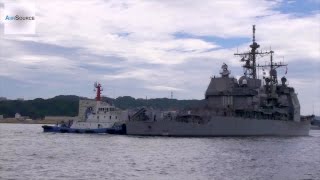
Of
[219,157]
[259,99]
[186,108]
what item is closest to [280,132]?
[259,99]

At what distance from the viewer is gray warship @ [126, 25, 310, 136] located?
62.2 meters

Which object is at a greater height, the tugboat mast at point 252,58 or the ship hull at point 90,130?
the tugboat mast at point 252,58

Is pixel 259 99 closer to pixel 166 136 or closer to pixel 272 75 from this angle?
pixel 272 75

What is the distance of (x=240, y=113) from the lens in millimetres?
68750

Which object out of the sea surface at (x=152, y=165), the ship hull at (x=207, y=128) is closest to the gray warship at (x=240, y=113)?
Answer: the ship hull at (x=207, y=128)

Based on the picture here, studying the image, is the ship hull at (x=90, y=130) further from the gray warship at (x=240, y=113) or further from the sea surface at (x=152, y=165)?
the sea surface at (x=152, y=165)

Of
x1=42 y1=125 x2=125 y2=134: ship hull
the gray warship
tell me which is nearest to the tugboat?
x1=42 y1=125 x2=125 y2=134: ship hull

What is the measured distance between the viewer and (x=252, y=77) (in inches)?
3095

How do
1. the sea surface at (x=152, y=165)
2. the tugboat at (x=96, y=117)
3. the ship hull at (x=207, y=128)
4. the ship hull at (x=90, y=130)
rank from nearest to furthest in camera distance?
the sea surface at (x=152, y=165), the ship hull at (x=207, y=128), the ship hull at (x=90, y=130), the tugboat at (x=96, y=117)

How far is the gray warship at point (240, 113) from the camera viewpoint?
62156 millimetres

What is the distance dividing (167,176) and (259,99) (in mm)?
50195

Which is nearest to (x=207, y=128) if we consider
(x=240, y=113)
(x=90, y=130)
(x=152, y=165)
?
(x=240, y=113)

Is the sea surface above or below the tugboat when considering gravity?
below

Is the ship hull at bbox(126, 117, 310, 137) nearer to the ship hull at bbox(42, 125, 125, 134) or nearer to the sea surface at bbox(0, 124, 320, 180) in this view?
the ship hull at bbox(42, 125, 125, 134)
